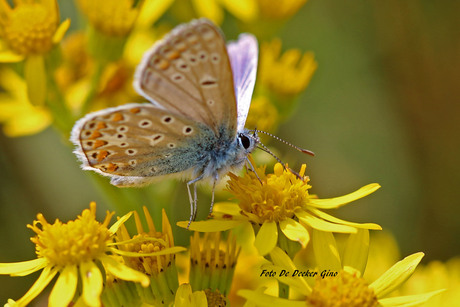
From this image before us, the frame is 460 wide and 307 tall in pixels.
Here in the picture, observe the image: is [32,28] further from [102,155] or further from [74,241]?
[74,241]

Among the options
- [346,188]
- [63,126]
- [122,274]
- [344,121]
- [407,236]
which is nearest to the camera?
[122,274]

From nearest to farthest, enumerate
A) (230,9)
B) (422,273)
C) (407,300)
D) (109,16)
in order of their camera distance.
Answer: (407,300) < (422,273) < (109,16) < (230,9)

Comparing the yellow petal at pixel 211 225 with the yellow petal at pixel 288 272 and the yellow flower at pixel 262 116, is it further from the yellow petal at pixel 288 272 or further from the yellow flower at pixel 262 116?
the yellow flower at pixel 262 116

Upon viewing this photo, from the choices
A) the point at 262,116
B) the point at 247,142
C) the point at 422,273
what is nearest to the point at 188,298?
the point at 247,142

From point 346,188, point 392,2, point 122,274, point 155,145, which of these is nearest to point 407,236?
point 346,188

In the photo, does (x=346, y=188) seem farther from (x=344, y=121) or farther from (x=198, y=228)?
(x=198, y=228)

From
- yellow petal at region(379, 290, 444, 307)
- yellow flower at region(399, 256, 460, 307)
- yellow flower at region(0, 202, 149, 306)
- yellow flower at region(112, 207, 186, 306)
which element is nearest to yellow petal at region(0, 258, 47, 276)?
yellow flower at region(0, 202, 149, 306)
